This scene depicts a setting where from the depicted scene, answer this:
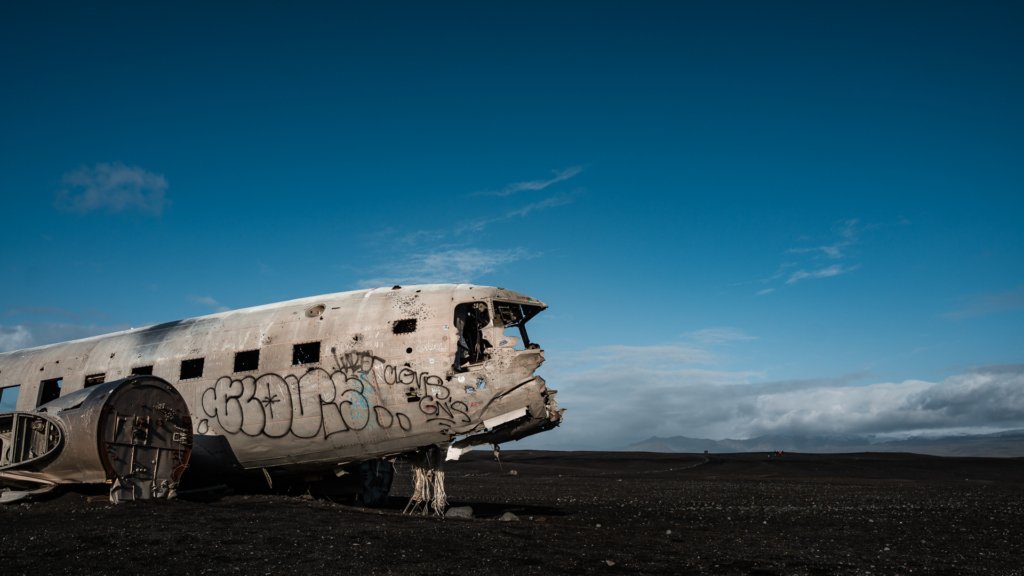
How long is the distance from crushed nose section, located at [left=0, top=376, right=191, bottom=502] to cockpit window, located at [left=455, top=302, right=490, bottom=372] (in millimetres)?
6937

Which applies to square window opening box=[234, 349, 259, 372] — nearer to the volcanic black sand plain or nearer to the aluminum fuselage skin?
the aluminum fuselage skin

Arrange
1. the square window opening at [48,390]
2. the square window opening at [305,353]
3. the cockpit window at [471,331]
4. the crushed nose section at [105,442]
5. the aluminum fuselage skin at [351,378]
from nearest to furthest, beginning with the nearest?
the crushed nose section at [105,442], the aluminum fuselage skin at [351,378], the cockpit window at [471,331], the square window opening at [305,353], the square window opening at [48,390]

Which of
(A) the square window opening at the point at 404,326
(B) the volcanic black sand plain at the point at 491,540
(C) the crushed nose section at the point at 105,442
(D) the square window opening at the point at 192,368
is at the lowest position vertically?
(B) the volcanic black sand plain at the point at 491,540

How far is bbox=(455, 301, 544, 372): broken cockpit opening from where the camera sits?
54.7ft

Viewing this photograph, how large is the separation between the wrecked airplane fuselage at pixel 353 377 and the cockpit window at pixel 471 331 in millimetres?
31

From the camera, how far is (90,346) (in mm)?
20656

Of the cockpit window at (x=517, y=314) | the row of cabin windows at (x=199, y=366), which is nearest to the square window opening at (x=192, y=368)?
the row of cabin windows at (x=199, y=366)

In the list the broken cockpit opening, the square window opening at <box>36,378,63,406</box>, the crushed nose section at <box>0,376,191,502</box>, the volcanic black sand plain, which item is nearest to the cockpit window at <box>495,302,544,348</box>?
the broken cockpit opening

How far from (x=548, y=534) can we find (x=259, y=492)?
8879 mm

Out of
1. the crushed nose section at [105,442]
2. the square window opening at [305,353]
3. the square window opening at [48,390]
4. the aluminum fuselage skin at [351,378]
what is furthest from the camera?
the square window opening at [48,390]

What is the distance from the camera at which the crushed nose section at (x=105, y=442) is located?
49.2ft

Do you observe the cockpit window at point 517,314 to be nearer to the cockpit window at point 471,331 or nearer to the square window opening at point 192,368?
the cockpit window at point 471,331

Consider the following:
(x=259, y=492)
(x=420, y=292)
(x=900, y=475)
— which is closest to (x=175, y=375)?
(x=259, y=492)

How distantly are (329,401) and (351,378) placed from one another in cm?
78
